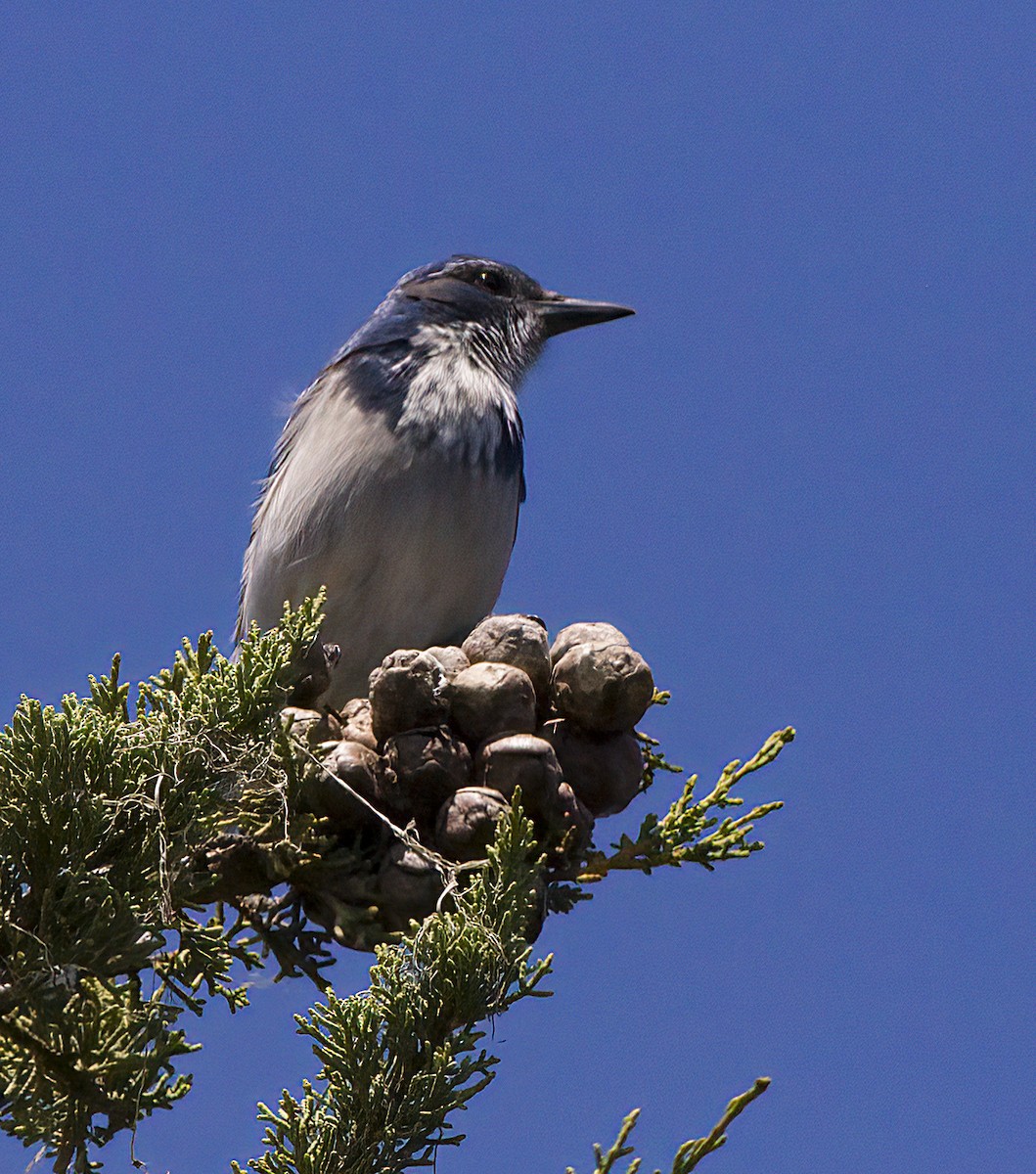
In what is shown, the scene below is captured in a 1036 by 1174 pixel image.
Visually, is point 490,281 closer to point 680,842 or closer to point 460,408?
point 460,408

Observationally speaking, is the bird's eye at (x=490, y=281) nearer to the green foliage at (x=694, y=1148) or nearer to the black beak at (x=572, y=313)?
the black beak at (x=572, y=313)

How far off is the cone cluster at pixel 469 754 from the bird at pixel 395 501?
133 centimetres

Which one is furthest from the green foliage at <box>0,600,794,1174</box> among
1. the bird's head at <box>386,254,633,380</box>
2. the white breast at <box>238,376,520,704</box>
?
the bird's head at <box>386,254,633,380</box>

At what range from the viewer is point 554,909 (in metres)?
3.02

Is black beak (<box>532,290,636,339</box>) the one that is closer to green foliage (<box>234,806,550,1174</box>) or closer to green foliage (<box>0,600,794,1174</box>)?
green foliage (<box>0,600,794,1174</box>)

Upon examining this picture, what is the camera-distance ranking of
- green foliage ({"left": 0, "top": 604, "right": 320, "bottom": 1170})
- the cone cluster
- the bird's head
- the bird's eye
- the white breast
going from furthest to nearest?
1. the bird's eye
2. the bird's head
3. the white breast
4. the cone cluster
5. green foliage ({"left": 0, "top": 604, "right": 320, "bottom": 1170})

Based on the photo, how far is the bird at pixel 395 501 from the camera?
4.48 meters

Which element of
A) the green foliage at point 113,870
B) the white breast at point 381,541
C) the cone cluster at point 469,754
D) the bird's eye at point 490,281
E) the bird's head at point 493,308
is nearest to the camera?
the green foliage at point 113,870

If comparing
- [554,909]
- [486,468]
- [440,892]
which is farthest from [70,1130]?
[486,468]

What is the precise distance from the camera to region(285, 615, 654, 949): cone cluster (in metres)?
2.87

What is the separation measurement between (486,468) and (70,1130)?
2734mm

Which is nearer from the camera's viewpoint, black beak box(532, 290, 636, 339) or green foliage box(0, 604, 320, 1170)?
green foliage box(0, 604, 320, 1170)

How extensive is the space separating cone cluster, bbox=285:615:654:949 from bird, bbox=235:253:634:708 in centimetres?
133

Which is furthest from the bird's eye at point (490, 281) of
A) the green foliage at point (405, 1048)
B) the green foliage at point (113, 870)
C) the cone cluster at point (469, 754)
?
the green foliage at point (405, 1048)
